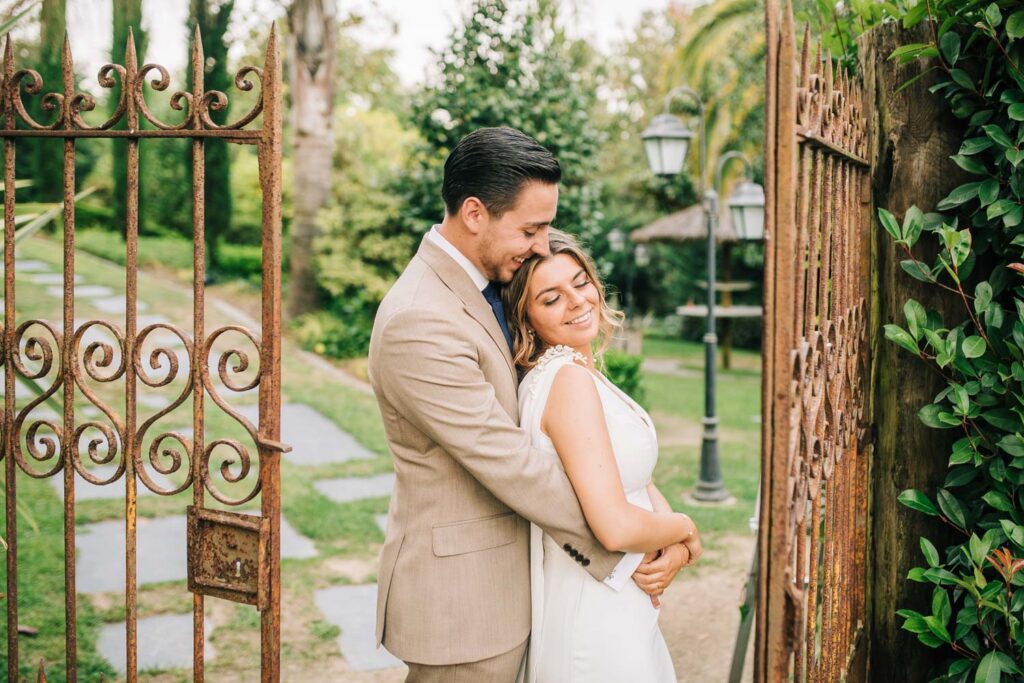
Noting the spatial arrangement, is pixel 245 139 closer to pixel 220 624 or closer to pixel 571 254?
pixel 571 254

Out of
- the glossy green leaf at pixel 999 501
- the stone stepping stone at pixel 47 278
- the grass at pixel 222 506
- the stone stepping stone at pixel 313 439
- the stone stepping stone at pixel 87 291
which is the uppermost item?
the stone stepping stone at pixel 47 278

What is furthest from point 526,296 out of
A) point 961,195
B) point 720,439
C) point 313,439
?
point 720,439

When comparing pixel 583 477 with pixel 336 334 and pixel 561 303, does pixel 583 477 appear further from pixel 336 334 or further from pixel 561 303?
pixel 336 334

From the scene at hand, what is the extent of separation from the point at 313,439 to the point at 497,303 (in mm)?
6029

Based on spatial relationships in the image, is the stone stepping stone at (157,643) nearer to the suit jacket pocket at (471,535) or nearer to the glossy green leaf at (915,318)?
the suit jacket pocket at (471,535)

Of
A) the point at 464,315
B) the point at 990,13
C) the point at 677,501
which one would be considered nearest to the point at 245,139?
the point at 464,315

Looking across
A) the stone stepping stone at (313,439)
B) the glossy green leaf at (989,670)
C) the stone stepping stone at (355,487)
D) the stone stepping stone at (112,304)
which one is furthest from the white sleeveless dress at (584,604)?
the stone stepping stone at (112,304)

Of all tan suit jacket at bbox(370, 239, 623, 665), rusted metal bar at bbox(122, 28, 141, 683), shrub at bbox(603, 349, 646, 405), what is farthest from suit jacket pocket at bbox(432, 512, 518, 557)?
shrub at bbox(603, 349, 646, 405)

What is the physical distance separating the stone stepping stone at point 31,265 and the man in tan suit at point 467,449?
520 inches

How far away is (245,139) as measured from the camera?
199 centimetres

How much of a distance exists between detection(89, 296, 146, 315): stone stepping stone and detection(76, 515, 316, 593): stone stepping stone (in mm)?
6478

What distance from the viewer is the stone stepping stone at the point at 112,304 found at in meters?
11.8

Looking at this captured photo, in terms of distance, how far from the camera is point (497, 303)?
8.14 ft

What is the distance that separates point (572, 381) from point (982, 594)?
107cm
